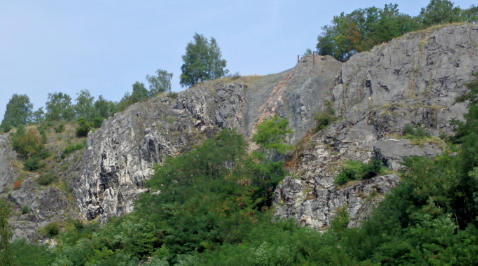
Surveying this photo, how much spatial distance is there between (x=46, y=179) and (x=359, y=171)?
37.1m

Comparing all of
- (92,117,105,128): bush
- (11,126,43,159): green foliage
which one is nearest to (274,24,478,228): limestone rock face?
(92,117,105,128): bush

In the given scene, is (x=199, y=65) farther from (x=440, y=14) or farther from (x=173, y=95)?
(x=440, y=14)

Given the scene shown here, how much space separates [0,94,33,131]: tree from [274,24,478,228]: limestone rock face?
58979 mm

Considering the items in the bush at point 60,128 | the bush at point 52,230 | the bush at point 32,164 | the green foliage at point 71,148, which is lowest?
the bush at point 52,230

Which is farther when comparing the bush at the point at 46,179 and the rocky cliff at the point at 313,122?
the bush at the point at 46,179

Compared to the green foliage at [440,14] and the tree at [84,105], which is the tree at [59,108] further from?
the green foliage at [440,14]

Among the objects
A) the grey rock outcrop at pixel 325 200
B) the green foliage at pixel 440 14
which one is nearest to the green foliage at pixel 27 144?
the grey rock outcrop at pixel 325 200

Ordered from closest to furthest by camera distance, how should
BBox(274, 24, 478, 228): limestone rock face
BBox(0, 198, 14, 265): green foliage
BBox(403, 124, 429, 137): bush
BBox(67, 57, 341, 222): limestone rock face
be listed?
BBox(0, 198, 14, 265): green foliage < BBox(274, 24, 478, 228): limestone rock face < BBox(403, 124, 429, 137): bush < BBox(67, 57, 341, 222): limestone rock face

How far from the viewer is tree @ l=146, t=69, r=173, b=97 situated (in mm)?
62037

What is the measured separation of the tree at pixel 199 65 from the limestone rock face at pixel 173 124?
4.46m

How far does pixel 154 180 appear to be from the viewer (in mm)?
37406

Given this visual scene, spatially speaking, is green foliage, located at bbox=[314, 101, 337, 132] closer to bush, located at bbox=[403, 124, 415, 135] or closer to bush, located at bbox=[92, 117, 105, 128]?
bush, located at bbox=[403, 124, 415, 135]

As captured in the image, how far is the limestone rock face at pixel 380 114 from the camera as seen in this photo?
30.5 m

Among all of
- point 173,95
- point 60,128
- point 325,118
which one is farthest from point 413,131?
point 60,128
